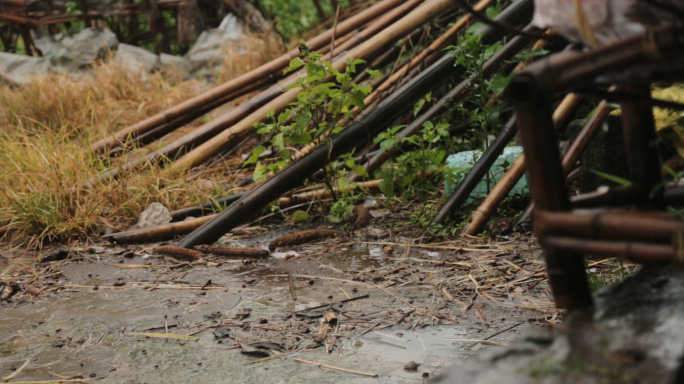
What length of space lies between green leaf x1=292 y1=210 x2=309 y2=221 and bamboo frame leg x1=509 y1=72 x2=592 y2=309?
8.80ft

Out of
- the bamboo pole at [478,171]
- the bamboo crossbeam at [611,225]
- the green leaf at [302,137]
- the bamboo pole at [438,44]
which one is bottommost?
the bamboo pole at [478,171]

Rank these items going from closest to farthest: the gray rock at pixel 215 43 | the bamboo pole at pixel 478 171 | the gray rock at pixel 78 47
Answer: the bamboo pole at pixel 478 171, the gray rock at pixel 215 43, the gray rock at pixel 78 47

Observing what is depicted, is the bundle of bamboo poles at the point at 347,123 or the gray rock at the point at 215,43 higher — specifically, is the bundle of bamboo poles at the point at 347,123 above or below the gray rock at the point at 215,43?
below

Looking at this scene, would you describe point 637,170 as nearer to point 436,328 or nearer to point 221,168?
point 436,328

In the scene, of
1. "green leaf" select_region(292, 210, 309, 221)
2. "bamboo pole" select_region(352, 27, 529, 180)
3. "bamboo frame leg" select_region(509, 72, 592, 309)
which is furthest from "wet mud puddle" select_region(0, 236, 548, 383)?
"bamboo pole" select_region(352, 27, 529, 180)

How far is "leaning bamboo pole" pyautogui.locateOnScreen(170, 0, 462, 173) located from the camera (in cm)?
430

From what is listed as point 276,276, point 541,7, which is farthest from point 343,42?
point 541,7

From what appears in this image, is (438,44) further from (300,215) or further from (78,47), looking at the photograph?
(78,47)


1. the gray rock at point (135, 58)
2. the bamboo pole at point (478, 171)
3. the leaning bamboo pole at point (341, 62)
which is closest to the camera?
the bamboo pole at point (478, 171)

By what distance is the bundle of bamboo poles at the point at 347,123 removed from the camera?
3469mm

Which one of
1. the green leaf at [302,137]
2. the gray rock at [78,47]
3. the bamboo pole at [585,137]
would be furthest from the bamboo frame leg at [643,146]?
the gray rock at [78,47]

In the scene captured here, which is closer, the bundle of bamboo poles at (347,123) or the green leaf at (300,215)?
the bundle of bamboo poles at (347,123)

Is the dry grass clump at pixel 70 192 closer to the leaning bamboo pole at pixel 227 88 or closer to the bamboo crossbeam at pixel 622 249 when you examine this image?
the leaning bamboo pole at pixel 227 88

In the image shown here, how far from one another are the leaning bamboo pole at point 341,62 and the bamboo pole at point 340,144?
2.19ft
